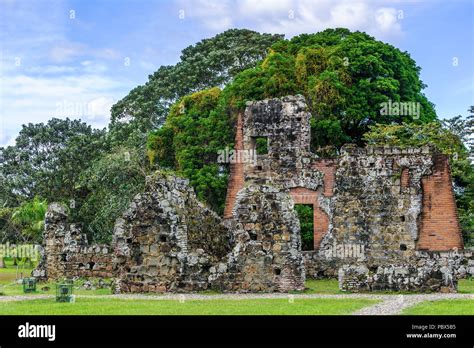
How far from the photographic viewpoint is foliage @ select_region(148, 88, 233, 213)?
47594 millimetres

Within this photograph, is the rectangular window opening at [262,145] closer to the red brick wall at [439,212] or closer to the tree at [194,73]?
the red brick wall at [439,212]

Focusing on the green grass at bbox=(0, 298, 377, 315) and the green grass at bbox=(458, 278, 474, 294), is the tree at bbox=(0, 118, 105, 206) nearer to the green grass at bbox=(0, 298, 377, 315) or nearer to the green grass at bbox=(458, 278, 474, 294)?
the green grass at bbox=(458, 278, 474, 294)

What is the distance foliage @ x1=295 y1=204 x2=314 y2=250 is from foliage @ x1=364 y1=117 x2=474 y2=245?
5.10 metres

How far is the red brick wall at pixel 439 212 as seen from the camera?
1523 inches

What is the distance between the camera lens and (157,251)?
29.4 metres

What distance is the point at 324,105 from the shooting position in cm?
4612

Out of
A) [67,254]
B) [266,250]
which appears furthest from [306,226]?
[266,250]

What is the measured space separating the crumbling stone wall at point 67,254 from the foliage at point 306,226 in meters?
12.3

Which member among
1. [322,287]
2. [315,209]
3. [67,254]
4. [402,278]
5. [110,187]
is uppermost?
[110,187]

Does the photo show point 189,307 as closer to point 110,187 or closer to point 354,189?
point 354,189

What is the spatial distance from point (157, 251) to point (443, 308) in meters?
10.9

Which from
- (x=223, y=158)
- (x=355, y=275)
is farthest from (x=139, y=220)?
(x=223, y=158)
